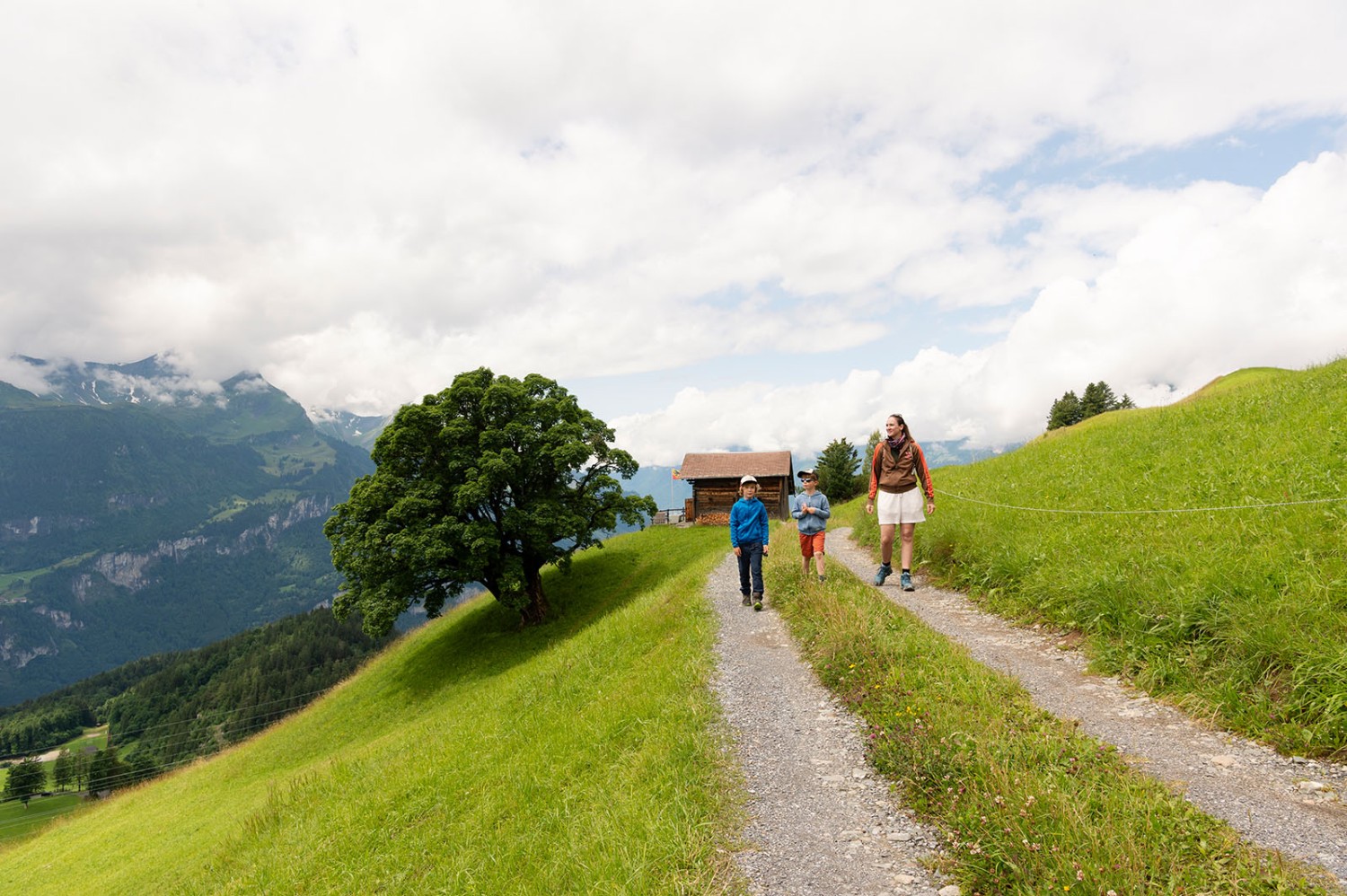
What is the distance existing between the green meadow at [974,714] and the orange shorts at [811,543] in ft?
2.29

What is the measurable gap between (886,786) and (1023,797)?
1.34 m

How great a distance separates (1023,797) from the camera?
4410 mm

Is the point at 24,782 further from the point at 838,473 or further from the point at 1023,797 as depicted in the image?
the point at 1023,797

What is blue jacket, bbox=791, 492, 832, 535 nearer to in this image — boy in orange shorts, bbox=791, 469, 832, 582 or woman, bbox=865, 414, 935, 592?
boy in orange shorts, bbox=791, 469, 832, 582

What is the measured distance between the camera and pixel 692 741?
6.59 meters

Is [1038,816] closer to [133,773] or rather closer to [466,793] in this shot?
[466,793]

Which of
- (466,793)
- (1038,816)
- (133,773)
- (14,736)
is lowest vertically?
(14,736)

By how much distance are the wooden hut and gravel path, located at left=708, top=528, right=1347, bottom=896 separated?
127 ft

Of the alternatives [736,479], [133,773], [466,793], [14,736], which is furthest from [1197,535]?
[14,736]

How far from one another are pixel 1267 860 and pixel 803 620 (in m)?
6.67

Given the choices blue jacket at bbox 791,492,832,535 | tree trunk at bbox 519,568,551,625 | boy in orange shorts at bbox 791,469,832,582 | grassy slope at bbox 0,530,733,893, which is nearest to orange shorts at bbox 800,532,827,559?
boy in orange shorts at bbox 791,469,832,582

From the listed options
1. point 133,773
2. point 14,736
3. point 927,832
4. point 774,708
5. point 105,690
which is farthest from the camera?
point 105,690

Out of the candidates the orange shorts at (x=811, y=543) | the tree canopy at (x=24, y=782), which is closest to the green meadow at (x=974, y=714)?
the orange shorts at (x=811, y=543)

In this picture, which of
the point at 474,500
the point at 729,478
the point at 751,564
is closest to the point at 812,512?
the point at 751,564
